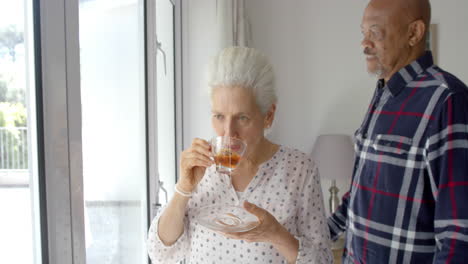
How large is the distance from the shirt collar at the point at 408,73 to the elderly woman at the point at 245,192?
0.36 m

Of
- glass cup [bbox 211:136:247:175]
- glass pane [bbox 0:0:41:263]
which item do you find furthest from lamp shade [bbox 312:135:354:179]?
glass pane [bbox 0:0:41:263]

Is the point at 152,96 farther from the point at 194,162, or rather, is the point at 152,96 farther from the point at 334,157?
the point at 334,157

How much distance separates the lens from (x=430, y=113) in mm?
1008

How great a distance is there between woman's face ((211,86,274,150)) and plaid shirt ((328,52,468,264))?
396 mm

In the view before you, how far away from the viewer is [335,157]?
2.95 m

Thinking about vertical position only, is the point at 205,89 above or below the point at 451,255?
above

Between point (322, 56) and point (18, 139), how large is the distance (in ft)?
9.26

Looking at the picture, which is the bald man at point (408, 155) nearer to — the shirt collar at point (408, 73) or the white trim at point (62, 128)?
the shirt collar at point (408, 73)

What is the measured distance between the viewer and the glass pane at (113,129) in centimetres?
116

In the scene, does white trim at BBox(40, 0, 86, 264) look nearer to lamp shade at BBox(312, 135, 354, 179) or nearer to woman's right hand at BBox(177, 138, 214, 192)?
woman's right hand at BBox(177, 138, 214, 192)

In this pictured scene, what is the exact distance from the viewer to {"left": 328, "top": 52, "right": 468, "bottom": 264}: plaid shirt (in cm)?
91

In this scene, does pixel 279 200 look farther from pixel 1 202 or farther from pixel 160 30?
pixel 160 30

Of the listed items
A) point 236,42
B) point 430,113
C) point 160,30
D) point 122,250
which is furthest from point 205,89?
point 236,42

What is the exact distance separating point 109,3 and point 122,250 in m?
0.99
